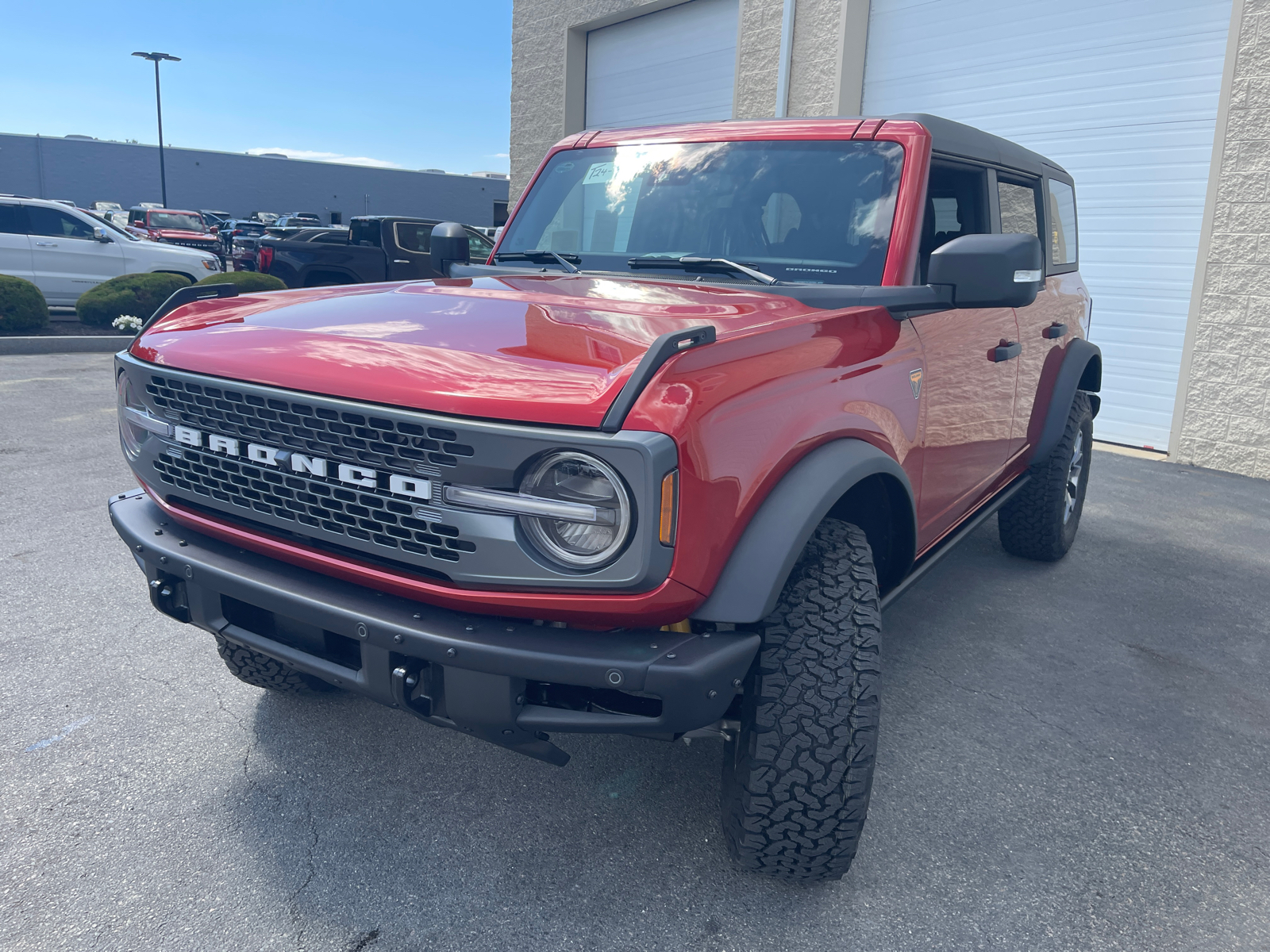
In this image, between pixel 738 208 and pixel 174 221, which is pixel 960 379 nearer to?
pixel 738 208

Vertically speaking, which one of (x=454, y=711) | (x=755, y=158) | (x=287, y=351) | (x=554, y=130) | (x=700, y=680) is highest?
(x=554, y=130)

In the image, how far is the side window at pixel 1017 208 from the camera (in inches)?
139

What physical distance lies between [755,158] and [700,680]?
193cm

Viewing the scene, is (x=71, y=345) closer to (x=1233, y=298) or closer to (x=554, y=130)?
(x=554, y=130)

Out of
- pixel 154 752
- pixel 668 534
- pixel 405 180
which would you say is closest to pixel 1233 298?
pixel 668 534

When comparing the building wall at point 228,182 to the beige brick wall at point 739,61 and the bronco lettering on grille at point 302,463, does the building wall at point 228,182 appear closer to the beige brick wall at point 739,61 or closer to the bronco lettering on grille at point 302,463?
the beige brick wall at point 739,61

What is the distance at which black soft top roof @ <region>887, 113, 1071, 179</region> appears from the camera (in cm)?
294

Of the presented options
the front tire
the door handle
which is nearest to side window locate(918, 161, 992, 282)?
the door handle

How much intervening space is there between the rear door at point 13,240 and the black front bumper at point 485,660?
12724 millimetres

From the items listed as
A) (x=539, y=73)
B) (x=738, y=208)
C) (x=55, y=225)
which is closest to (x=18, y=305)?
(x=55, y=225)

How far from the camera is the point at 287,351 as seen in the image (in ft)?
6.73

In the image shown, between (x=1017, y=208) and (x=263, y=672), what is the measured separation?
3232mm

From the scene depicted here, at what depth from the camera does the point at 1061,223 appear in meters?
4.43

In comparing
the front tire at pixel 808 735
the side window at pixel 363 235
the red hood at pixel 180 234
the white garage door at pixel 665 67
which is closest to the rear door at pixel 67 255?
the side window at pixel 363 235
